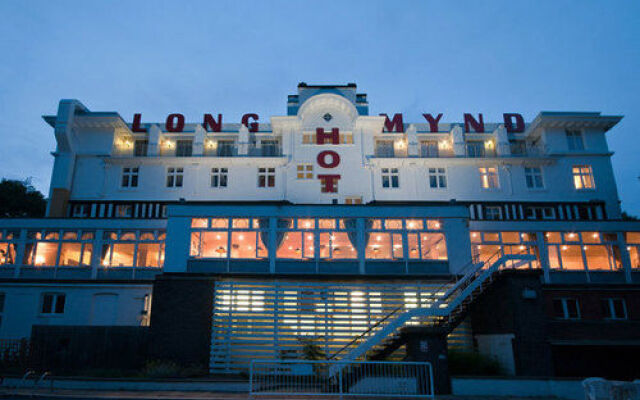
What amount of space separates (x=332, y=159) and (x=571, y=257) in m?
15.8

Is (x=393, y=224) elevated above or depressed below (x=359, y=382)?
above

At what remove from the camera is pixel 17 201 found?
4306 cm

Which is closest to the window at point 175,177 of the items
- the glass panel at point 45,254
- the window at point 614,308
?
the glass panel at point 45,254

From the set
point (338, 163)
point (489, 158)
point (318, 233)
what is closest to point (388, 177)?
point (338, 163)

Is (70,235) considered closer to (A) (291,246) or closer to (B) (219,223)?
(B) (219,223)

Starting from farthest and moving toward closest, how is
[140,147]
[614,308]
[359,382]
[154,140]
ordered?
1. [140,147]
2. [154,140]
3. [614,308]
4. [359,382]

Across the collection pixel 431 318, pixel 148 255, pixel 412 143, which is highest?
pixel 412 143

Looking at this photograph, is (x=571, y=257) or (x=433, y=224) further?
(x=571, y=257)

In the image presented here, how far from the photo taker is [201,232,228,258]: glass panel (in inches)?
799

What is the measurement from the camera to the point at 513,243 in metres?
24.3

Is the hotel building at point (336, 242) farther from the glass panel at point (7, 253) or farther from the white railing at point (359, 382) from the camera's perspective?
the white railing at point (359, 382)

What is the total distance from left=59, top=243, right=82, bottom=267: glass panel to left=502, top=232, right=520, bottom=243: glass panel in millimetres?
23487

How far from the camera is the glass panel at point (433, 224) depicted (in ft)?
69.0

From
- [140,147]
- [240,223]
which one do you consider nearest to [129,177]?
[140,147]
